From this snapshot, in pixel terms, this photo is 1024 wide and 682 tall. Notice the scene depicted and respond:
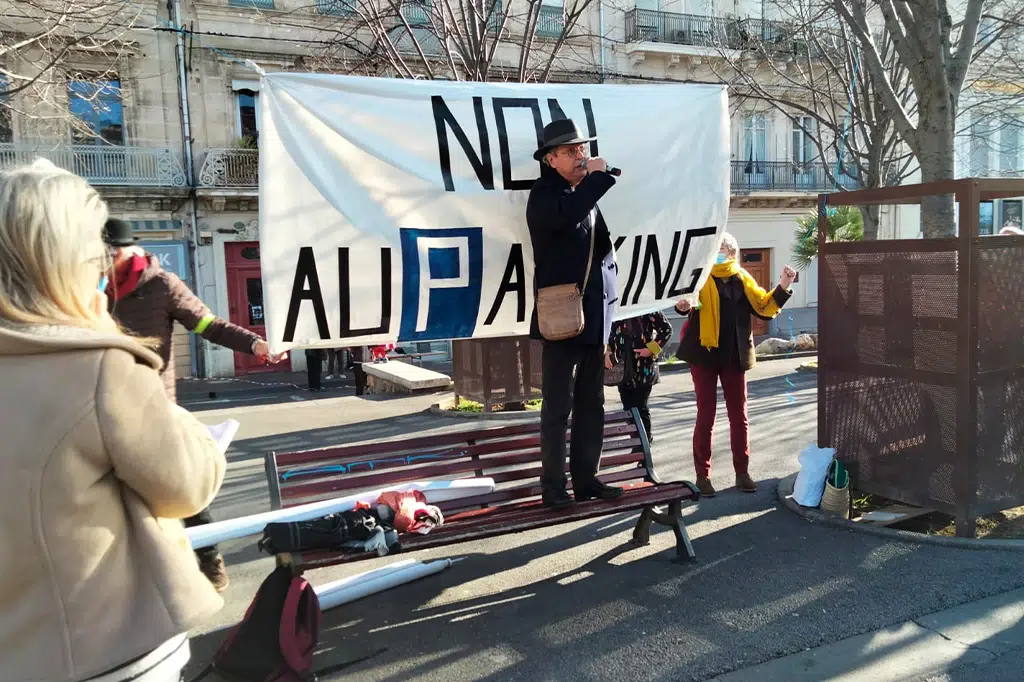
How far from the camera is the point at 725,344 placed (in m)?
5.68

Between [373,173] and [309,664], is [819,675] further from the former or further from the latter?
[373,173]

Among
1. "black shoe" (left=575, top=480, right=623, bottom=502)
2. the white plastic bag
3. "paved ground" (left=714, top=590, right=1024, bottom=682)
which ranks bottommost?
"paved ground" (left=714, top=590, right=1024, bottom=682)

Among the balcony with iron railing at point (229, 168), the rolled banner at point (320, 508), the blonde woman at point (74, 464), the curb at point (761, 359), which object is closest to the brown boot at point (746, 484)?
the rolled banner at point (320, 508)

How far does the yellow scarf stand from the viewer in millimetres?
5652

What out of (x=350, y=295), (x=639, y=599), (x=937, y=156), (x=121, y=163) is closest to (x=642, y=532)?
(x=639, y=599)

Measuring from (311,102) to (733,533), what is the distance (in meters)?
3.52

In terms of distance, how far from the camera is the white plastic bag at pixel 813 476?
5.24 m

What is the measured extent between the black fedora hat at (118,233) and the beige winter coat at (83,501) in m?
1.44

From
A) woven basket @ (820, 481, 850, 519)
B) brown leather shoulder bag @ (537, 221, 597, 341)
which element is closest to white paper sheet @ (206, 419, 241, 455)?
brown leather shoulder bag @ (537, 221, 597, 341)

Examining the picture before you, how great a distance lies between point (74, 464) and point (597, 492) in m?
3.08

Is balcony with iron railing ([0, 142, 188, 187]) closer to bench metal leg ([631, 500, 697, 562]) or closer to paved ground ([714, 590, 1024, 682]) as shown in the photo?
bench metal leg ([631, 500, 697, 562])

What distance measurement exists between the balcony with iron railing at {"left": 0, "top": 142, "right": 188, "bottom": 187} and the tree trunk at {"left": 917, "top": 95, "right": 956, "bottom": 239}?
16948mm

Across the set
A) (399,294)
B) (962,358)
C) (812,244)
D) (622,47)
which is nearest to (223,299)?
(622,47)

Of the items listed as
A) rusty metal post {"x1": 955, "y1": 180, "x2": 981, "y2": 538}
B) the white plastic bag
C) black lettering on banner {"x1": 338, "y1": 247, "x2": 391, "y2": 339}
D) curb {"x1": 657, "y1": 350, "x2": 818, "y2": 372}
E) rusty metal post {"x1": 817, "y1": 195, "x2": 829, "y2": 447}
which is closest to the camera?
black lettering on banner {"x1": 338, "y1": 247, "x2": 391, "y2": 339}
